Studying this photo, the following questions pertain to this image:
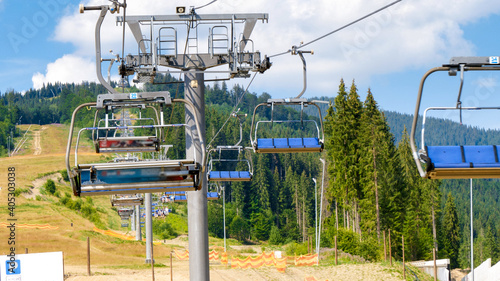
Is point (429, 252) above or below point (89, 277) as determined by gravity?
below

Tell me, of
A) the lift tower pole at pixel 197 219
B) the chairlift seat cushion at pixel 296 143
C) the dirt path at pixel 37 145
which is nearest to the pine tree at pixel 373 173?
the chairlift seat cushion at pixel 296 143

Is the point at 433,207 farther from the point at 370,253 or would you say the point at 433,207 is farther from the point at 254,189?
the point at 254,189

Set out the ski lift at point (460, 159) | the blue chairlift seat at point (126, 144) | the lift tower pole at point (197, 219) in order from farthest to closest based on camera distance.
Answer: the blue chairlift seat at point (126, 144) → the lift tower pole at point (197, 219) → the ski lift at point (460, 159)

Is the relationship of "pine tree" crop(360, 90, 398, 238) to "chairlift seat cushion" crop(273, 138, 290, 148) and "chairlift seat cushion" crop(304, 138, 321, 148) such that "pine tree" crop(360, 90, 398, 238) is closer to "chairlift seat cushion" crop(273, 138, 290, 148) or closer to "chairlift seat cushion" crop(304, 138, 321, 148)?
"chairlift seat cushion" crop(273, 138, 290, 148)

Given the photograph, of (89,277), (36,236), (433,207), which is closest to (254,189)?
(433,207)

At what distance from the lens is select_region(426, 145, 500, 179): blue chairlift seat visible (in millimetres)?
8383

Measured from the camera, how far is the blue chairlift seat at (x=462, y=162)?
8.38 metres

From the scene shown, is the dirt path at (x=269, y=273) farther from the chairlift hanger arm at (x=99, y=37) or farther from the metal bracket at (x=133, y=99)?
the metal bracket at (x=133, y=99)

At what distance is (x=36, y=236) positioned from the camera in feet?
156

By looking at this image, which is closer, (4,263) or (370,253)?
(4,263)

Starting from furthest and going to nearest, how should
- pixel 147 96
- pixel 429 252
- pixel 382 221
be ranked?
A: pixel 429 252, pixel 382 221, pixel 147 96

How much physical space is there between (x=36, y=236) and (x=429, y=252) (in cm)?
4287

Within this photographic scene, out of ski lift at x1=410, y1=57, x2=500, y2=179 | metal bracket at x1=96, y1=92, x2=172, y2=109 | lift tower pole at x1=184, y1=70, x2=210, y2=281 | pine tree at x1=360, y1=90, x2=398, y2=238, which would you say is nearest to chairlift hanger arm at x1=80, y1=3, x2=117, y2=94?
metal bracket at x1=96, y1=92, x2=172, y2=109

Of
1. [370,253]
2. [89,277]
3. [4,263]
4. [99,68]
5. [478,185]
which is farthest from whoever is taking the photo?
[478,185]
